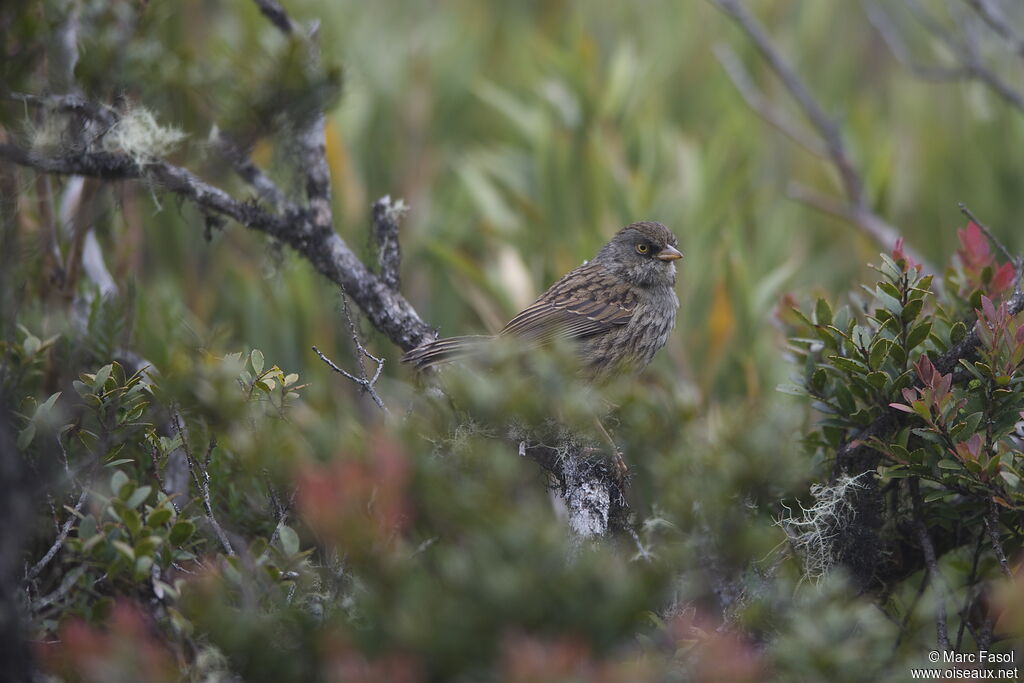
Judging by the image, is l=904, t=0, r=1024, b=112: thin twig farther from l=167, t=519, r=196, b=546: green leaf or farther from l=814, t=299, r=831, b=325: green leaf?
l=167, t=519, r=196, b=546: green leaf

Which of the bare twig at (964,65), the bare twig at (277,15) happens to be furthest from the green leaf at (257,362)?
the bare twig at (964,65)

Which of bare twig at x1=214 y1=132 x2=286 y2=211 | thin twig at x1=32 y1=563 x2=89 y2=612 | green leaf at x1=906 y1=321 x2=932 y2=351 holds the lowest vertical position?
thin twig at x1=32 y1=563 x2=89 y2=612

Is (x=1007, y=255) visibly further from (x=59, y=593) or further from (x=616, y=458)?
(x=59, y=593)

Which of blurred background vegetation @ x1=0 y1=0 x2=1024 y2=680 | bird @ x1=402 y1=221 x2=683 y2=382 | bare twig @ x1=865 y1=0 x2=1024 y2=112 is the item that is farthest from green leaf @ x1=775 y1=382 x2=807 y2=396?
bare twig @ x1=865 y1=0 x2=1024 y2=112

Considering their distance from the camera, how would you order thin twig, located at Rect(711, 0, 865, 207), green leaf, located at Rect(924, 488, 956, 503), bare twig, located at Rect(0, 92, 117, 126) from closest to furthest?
green leaf, located at Rect(924, 488, 956, 503), bare twig, located at Rect(0, 92, 117, 126), thin twig, located at Rect(711, 0, 865, 207)

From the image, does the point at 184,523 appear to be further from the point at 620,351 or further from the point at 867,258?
the point at 867,258

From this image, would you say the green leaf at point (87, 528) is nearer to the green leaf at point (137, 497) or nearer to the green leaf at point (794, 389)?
the green leaf at point (137, 497)

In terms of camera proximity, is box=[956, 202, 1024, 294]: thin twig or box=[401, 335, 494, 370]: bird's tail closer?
box=[956, 202, 1024, 294]: thin twig
